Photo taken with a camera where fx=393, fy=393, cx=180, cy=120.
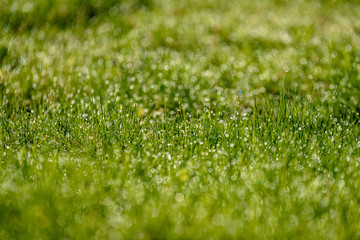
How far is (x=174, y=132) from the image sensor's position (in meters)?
3.20

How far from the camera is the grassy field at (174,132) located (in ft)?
7.39

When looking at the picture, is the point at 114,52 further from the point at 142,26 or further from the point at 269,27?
the point at 269,27

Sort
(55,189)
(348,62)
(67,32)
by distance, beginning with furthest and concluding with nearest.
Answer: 1. (67,32)
2. (348,62)
3. (55,189)

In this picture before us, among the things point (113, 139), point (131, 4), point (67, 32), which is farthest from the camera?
point (131, 4)

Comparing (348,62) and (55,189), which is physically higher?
(348,62)

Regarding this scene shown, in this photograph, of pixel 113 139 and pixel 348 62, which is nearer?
pixel 113 139

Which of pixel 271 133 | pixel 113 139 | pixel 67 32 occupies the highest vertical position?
pixel 271 133

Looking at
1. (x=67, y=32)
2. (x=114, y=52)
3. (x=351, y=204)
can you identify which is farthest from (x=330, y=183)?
(x=67, y=32)

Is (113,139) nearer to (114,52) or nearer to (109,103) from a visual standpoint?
(109,103)

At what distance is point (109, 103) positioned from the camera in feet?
12.0

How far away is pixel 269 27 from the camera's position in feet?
20.2

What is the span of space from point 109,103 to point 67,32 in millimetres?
2474

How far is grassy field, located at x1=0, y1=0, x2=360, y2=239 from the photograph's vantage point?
2252 millimetres

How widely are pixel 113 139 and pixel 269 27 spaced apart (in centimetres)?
400
